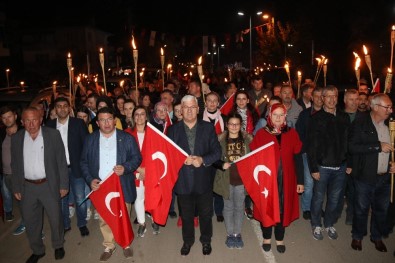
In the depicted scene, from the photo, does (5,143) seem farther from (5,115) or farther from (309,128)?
(309,128)

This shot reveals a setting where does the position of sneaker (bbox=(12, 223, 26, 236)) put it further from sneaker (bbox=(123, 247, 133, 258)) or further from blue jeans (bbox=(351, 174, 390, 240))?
blue jeans (bbox=(351, 174, 390, 240))

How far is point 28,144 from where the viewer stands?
5.12 metres

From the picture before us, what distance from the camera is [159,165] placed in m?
5.02

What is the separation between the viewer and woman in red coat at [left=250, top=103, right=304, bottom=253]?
5086 millimetres

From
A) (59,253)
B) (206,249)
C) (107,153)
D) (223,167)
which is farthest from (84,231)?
(223,167)

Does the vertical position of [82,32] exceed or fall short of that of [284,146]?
it exceeds it

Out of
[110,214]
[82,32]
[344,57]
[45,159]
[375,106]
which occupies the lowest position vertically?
[110,214]

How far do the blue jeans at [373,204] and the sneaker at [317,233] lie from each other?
1.78ft

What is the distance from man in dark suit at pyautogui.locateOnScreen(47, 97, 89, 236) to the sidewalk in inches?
15.4

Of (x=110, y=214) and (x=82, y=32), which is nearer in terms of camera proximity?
(x=110, y=214)

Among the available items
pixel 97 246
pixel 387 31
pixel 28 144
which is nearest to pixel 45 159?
pixel 28 144

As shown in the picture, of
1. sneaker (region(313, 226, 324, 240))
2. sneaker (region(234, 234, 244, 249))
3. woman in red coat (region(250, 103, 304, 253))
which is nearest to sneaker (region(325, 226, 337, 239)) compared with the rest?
sneaker (region(313, 226, 324, 240))

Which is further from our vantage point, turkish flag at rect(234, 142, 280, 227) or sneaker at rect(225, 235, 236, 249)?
sneaker at rect(225, 235, 236, 249)

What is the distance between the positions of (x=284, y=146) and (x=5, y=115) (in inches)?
173
